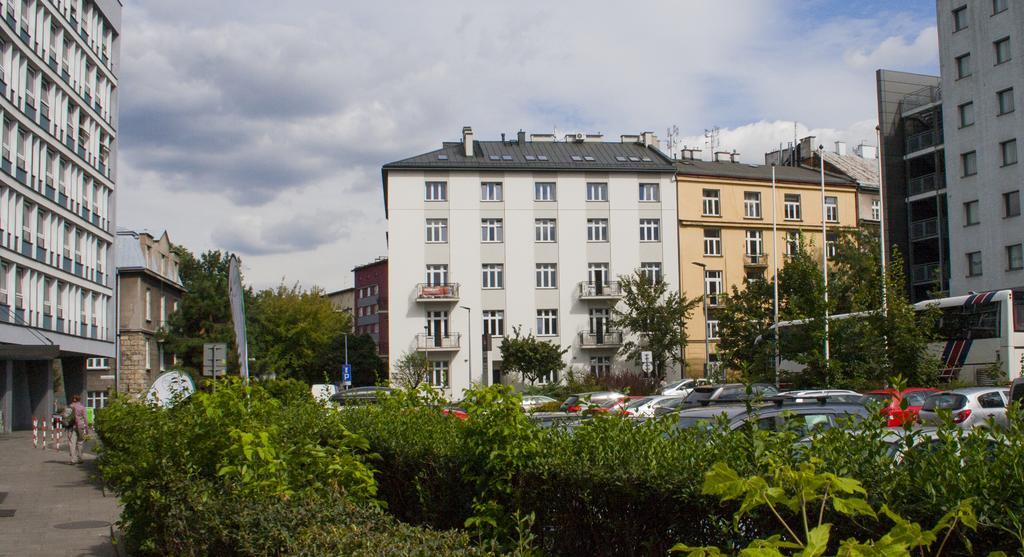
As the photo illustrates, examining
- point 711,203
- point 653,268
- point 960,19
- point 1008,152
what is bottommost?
point 653,268

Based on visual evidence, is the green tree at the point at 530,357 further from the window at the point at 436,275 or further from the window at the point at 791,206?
the window at the point at 791,206

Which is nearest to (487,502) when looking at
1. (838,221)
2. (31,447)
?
(31,447)

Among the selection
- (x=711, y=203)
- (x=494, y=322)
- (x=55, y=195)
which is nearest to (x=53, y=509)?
(x=55, y=195)

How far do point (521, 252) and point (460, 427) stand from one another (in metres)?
57.0

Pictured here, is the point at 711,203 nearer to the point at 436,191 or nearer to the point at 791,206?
the point at 791,206

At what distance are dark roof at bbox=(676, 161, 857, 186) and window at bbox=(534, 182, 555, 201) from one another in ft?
29.3

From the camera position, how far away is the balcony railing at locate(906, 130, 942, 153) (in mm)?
55781

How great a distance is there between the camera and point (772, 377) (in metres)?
37.6

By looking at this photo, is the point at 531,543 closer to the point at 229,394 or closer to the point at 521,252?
the point at 229,394

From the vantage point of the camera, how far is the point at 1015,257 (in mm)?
46750

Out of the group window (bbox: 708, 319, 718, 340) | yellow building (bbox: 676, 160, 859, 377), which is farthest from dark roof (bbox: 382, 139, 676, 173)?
window (bbox: 708, 319, 718, 340)

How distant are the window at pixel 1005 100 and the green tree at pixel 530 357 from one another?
1112 inches

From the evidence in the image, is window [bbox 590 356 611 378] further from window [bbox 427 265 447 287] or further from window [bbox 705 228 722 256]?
window [bbox 427 265 447 287]

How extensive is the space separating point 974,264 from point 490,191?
29.9 m
